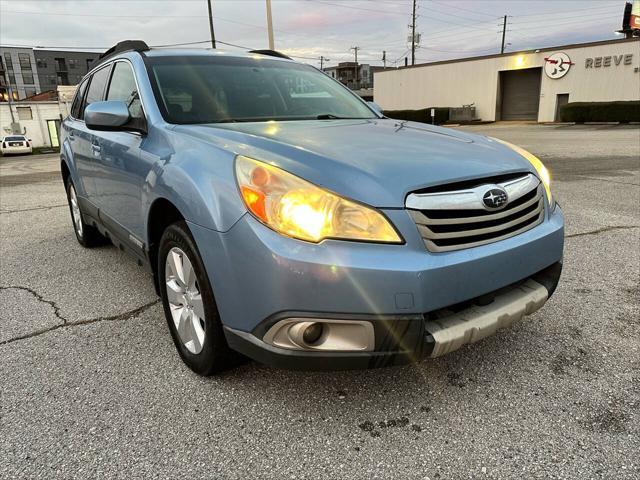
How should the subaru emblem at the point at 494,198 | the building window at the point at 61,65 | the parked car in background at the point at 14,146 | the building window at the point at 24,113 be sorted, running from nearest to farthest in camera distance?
the subaru emblem at the point at 494,198 < the parked car in background at the point at 14,146 < the building window at the point at 24,113 < the building window at the point at 61,65

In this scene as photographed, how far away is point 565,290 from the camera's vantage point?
3.57 meters

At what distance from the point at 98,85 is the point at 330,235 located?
3356 mm

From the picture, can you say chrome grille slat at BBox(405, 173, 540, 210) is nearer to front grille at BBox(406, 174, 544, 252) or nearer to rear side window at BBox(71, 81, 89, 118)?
front grille at BBox(406, 174, 544, 252)

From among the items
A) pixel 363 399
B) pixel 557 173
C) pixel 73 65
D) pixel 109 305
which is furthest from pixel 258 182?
pixel 73 65

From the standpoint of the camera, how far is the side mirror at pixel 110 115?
283cm

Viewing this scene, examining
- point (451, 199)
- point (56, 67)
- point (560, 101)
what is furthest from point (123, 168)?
point (56, 67)

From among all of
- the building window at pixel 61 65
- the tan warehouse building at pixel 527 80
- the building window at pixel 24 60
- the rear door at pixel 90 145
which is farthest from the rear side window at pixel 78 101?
the building window at pixel 61 65

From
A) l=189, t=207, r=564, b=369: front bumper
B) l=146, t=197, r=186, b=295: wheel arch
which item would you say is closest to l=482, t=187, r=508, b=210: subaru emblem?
l=189, t=207, r=564, b=369: front bumper

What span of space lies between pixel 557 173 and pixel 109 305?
877 centimetres

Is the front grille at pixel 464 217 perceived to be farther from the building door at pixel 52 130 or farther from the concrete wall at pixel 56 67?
the concrete wall at pixel 56 67

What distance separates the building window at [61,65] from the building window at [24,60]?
4723 millimetres

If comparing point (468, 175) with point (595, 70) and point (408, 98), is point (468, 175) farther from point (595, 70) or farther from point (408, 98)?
point (408, 98)

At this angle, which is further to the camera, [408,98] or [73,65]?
[73,65]

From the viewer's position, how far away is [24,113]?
49.8 meters
